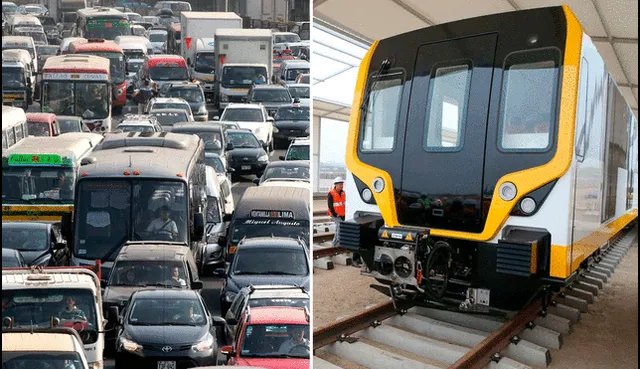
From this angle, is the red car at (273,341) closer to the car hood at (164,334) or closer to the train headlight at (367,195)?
the car hood at (164,334)

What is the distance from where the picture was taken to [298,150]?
12.1 feet

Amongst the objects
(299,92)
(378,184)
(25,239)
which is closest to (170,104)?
(299,92)

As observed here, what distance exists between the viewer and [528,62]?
12.7 ft

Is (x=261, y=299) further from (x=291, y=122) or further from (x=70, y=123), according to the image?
(x=70, y=123)

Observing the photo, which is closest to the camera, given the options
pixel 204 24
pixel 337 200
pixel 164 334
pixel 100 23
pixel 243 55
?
pixel 164 334

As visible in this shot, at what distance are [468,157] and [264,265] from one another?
1.17 metres

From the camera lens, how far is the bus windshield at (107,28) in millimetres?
3412

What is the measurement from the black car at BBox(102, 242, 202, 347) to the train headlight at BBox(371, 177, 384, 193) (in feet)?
3.74

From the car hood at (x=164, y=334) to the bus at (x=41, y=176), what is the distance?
56 centimetres

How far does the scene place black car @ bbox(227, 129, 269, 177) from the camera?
4.16m

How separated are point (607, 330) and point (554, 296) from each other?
2.55ft

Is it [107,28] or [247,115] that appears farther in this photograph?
[247,115]

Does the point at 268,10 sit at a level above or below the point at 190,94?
above

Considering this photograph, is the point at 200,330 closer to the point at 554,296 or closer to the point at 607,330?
the point at 607,330
